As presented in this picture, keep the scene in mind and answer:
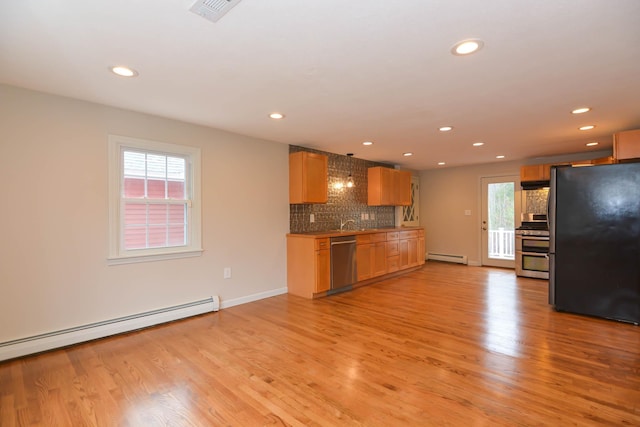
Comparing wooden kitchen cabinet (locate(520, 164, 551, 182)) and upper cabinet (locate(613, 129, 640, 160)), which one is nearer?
upper cabinet (locate(613, 129, 640, 160))

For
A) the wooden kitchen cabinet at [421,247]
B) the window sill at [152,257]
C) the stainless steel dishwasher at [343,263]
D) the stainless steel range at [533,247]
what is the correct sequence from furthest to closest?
the wooden kitchen cabinet at [421,247], the stainless steel range at [533,247], the stainless steel dishwasher at [343,263], the window sill at [152,257]

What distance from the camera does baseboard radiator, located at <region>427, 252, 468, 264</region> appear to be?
7482 mm

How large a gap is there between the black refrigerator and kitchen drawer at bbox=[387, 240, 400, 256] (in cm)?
253

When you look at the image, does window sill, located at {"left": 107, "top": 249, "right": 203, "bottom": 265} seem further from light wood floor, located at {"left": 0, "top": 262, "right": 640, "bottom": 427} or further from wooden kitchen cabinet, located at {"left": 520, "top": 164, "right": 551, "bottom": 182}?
wooden kitchen cabinet, located at {"left": 520, "top": 164, "right": 551, "bottom": 182}

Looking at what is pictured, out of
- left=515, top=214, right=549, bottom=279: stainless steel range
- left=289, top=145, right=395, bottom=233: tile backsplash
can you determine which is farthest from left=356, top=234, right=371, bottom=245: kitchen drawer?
left=515, top=214, right=549, bottom=279: stainless steel range

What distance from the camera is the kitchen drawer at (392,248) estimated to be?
591 cm

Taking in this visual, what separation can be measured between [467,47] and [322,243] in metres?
3.12

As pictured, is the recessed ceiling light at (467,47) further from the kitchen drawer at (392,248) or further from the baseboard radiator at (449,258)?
the baseboard radiator at (449,258)

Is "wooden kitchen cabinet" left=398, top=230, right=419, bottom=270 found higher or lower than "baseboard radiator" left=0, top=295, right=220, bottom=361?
higher

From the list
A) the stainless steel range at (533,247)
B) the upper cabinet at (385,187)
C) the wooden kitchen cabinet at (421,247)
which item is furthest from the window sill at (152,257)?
the stainless steel range at (533,247)

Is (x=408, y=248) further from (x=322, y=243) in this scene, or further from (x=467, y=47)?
(x=467, y=47)

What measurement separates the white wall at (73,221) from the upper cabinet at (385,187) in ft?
10.6

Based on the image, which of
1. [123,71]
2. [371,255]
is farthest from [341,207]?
[123,71]

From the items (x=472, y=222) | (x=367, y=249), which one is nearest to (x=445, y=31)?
(x=367, y=249)
